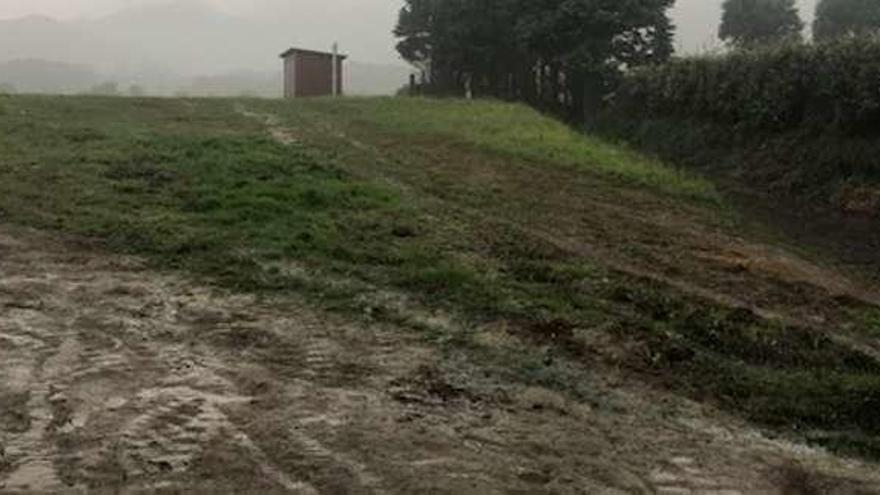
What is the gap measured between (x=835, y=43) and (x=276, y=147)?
9.06 meters

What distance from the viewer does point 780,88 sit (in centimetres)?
1827

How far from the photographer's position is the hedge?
16281mm

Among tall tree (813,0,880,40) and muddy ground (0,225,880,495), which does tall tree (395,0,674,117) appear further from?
muddy ground (0,225,880,495)

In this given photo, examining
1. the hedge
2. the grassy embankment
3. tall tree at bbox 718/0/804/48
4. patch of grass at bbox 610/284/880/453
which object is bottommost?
patch of grass at bbox 610/284/880/453

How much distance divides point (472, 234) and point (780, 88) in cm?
946

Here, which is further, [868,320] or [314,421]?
[868,320]

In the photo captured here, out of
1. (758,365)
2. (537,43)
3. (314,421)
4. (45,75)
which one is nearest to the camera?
(314,421)

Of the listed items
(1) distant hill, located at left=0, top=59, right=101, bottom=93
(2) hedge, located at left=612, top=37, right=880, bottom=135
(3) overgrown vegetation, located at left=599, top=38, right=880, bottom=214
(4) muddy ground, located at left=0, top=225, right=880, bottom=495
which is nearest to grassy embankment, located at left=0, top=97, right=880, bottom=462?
(4) muddy ground, located at left=0, top=225, right=880, bottom=495

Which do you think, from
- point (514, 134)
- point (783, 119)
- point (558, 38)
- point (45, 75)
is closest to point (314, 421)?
point (514, 134)

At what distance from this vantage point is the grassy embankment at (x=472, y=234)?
7.37 m

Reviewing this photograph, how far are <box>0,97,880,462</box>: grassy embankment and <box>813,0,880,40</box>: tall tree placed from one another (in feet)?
65.0

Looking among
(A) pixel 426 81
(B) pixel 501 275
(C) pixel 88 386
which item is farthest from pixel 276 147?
(A) pixel 426 81

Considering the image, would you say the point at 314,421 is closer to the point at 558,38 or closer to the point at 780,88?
the point at 780,88

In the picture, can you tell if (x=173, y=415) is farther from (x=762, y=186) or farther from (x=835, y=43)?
(x=835, y=43)
